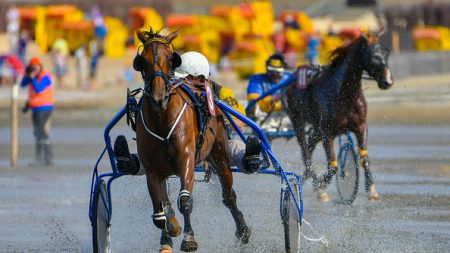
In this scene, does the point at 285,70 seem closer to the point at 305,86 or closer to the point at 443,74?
the point at 305,86

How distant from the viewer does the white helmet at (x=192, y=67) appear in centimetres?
1063

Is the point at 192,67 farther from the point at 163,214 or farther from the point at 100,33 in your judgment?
the point at 100,33

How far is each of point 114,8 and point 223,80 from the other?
11.9m

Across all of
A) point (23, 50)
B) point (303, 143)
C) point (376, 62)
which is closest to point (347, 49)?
point (376, 62)

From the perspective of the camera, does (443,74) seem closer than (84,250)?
No

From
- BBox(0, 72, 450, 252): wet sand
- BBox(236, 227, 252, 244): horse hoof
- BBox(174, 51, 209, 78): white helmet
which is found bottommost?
BBox(0, 72, 450, 252): wet sand

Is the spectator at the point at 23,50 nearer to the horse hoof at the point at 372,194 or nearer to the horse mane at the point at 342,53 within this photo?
the horse mane at the point at 342,53

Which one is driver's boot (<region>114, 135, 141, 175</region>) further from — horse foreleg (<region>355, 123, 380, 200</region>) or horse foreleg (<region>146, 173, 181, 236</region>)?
horse foreleg (<region>355, 123, 380, 200</region>)

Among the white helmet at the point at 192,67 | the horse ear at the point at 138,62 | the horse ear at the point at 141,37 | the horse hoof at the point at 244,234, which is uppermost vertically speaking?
the horse ear at the point at 141,37

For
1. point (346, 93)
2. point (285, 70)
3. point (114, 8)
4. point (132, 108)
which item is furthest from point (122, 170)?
point (114, 8)

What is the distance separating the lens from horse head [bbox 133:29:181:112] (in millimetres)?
8938

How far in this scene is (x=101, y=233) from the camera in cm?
1013

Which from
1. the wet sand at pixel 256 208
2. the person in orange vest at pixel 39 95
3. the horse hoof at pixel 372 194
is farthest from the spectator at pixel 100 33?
the horse hoof at pixel 372 194

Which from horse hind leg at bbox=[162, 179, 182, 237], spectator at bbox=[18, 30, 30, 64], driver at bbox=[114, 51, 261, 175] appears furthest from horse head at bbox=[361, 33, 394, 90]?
spectator at bbox=[18, 30, 30, 64]
